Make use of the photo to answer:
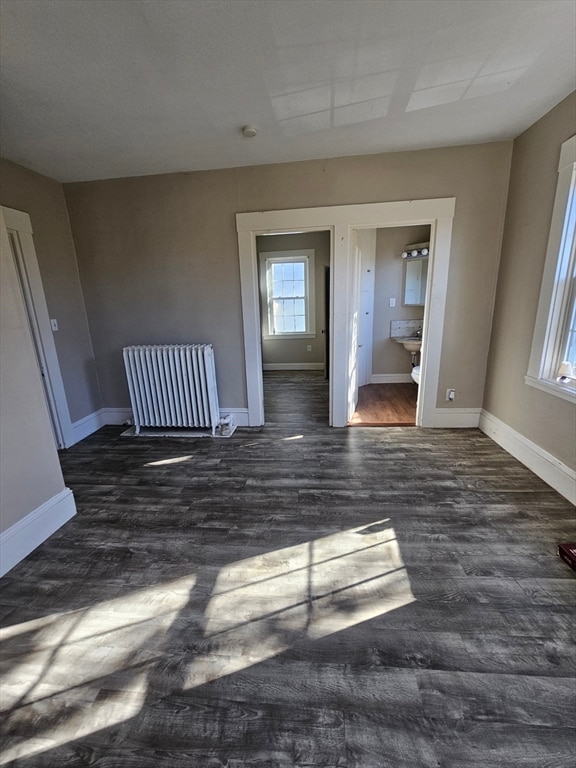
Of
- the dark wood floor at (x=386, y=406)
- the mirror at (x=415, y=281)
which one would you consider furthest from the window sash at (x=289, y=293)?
the dark wood floor at (x=386, y=406)

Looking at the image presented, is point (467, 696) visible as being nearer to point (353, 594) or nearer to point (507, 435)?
point (353, 594)

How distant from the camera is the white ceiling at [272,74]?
146cm

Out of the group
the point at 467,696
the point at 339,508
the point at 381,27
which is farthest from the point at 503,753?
the point at 381,27

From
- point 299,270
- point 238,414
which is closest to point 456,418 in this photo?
point 238,414

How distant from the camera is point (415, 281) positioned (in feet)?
16.1

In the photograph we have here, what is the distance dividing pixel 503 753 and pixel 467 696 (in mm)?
156

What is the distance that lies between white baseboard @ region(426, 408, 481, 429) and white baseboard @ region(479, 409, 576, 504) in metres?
0.08

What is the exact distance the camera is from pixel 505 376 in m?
2.95

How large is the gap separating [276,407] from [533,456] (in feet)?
9.09

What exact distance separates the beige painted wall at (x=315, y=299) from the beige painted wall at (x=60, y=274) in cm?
346

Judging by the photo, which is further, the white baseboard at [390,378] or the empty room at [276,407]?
the white baseboard at [390,378]

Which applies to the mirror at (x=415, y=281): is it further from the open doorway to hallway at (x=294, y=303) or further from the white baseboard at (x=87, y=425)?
the white baseboard at (x=87, y=425)

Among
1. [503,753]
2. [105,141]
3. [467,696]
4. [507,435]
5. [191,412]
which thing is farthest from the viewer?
[191,412]

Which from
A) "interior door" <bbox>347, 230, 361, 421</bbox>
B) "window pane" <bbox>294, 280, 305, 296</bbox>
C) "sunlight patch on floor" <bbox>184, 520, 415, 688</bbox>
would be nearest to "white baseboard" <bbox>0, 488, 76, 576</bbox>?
"sunlight patch on floor" <bbox>184, 520, 415, 688</bbox>
